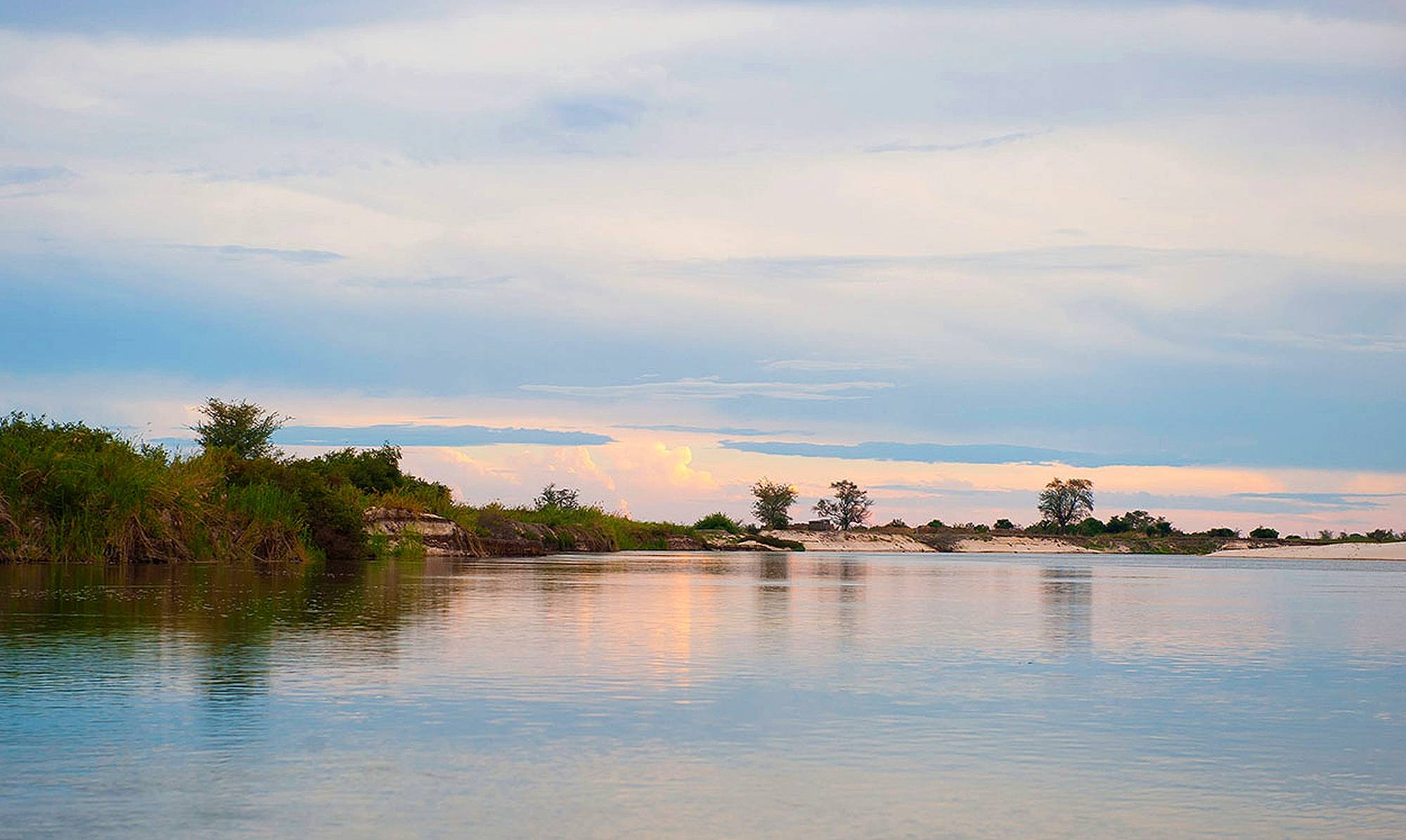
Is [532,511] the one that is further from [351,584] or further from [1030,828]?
[1030,828]

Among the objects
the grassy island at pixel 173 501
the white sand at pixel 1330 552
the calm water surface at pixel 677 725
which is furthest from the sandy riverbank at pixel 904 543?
the calm water surface at pixel 677 725

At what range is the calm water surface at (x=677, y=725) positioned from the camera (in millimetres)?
6066

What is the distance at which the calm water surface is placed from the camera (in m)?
6.07

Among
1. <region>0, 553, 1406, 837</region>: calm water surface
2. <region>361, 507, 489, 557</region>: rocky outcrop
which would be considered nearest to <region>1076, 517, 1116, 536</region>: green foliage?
<region>361, 507, 489, 557</region>: rocky outcrop

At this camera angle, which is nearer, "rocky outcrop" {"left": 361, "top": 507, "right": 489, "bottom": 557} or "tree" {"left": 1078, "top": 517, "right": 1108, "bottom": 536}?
"rocky outcrop" {"left": 361, "top": 507, "right": 489, "bottom": 557}

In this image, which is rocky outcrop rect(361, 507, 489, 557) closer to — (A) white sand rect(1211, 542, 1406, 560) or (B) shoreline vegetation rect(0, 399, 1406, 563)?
(B) shoreline vegetation rect(0, 399, 1406, 563)

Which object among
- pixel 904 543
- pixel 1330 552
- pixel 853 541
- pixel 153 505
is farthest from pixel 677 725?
pixel 904 543

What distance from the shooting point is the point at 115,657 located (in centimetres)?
1120

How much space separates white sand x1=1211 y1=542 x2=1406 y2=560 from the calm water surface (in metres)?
84.0

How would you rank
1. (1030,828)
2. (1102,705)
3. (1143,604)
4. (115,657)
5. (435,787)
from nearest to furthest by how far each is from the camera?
1. (1030,828)
2. (435,787)
3. (1102,705)
4. (115,657)
5. (1143,604)

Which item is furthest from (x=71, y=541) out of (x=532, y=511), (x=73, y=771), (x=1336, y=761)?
(x=532, y=511)

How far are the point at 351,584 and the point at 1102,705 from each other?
58.2ft

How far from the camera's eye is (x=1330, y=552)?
9938cm

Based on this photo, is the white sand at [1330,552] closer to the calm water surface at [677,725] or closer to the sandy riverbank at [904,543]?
the sandy riverbank at [904,543]
